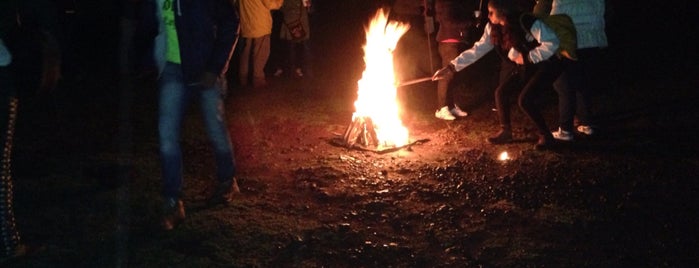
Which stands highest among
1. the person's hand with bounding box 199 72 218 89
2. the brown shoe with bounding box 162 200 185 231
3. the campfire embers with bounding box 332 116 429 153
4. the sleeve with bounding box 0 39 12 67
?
the sleeve with bounding box 0 39 12 67

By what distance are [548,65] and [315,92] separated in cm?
442

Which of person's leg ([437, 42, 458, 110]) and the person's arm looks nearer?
the person's arm

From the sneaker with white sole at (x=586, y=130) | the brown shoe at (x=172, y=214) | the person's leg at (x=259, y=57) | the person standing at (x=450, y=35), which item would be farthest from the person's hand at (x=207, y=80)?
the person's leg at (x=259, y=57)

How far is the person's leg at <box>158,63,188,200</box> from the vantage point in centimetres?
482

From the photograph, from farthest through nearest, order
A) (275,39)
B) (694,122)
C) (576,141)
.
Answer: (275,39) < (694,122) < (576,141)

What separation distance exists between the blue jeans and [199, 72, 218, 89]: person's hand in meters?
0.06

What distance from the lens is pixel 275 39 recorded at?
14.2 m

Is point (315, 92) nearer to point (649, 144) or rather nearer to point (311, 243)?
point (649, 144)

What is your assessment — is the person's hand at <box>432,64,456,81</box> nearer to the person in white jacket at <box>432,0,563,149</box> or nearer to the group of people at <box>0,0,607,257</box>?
the group of people at <box>0,0,607,257</box>

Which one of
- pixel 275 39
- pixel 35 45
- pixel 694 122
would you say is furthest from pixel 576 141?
pixel 275 39

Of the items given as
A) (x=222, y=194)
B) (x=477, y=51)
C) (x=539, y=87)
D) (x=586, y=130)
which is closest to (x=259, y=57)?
(x=477, y=51)

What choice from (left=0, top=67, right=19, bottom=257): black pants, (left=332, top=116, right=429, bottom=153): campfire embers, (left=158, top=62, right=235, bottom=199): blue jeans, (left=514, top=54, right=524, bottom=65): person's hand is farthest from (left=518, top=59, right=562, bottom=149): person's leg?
(left=0, top=67, right=19, bottom=257): black pants

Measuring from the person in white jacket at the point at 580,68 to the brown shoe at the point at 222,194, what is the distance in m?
3.76

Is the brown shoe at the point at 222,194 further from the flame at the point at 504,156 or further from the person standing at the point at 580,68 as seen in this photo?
the person standing at the point at 580,68
